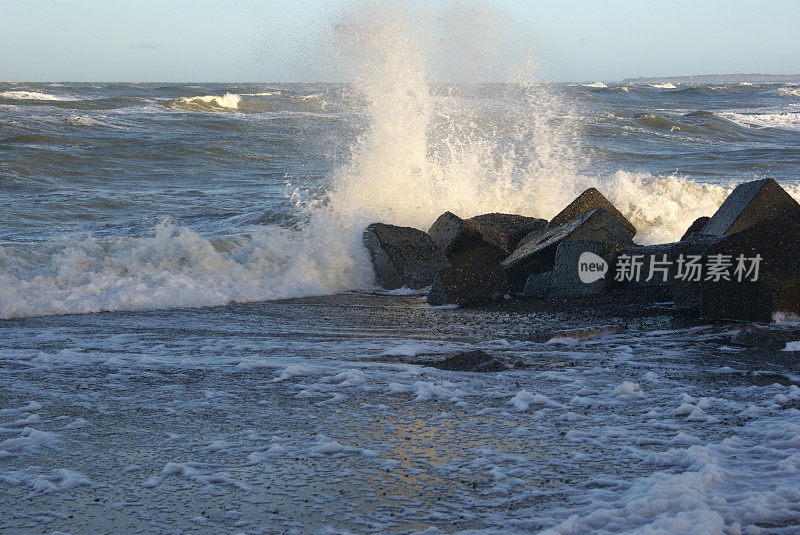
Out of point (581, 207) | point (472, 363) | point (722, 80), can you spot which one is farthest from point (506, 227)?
point (722, 80)

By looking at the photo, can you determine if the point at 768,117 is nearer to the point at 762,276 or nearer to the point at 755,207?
the point at 755,207

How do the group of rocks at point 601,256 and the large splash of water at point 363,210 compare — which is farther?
the large splash of water at point 363,210

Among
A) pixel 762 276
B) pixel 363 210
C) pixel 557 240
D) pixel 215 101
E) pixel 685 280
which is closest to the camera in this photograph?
pixel 762 276

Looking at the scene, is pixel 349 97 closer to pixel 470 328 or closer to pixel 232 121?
pixel 232 121

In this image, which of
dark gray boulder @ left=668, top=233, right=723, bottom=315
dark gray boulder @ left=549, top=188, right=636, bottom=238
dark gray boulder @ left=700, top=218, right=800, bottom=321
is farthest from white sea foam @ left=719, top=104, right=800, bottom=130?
dark gray boulder @ left=700, top=218, right=800, bottom=321

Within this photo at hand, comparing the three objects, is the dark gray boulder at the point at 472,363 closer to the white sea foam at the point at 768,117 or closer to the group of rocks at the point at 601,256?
the group of rocks at the point at 601,256

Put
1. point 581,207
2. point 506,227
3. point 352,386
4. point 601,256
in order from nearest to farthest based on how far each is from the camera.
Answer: point 352,386
point 601,256
point 581,207
point 506,227

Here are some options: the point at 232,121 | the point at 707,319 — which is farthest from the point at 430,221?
the point at 232,121

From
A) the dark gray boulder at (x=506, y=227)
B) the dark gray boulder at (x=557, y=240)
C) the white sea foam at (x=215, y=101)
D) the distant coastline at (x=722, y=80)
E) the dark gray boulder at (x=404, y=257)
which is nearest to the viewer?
the dark gray boulder at (x=557, y=240)

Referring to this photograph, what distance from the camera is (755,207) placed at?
18.6 feet

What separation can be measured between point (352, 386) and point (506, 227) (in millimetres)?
3872

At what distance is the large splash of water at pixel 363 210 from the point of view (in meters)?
6.02

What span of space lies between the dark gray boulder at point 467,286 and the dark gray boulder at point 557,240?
0.39m

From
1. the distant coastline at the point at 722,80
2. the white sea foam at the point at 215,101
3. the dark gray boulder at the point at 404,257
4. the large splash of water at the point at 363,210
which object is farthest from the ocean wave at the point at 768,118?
the distant coastline at the point at 722,80
